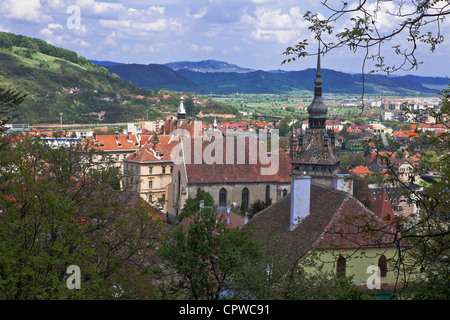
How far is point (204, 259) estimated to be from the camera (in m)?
17.7

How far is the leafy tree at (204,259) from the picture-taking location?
17172mm

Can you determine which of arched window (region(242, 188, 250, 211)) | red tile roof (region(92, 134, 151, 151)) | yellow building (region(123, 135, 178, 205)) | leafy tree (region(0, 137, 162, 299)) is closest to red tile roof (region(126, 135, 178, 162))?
yellow building (region(123, 135, 178, 205))

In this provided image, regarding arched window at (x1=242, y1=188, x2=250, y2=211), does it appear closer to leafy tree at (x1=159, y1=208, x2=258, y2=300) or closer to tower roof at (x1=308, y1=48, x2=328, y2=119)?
tower roof at (x1=308, y1=48, x2=328, y2=119)

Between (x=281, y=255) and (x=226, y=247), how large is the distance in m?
1.82

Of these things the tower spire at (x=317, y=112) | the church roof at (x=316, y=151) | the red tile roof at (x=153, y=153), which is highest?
the tower spire at (x=317, y=112)

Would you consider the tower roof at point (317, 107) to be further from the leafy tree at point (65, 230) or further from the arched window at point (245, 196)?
the leafy tree at point (65, 230)

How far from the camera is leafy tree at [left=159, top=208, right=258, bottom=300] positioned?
56.3 ft

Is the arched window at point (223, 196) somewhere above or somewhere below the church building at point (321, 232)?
below

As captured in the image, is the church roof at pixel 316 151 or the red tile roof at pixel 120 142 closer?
the church roof at pixel 316 151

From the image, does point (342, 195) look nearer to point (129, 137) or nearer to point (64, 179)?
point (64, 179)

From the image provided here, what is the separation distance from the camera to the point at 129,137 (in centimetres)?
10362

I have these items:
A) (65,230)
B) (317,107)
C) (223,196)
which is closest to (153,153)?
(223,196)

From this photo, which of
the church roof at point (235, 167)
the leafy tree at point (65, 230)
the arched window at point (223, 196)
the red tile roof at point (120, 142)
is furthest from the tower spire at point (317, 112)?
the red tile roof at point (120, 142)
